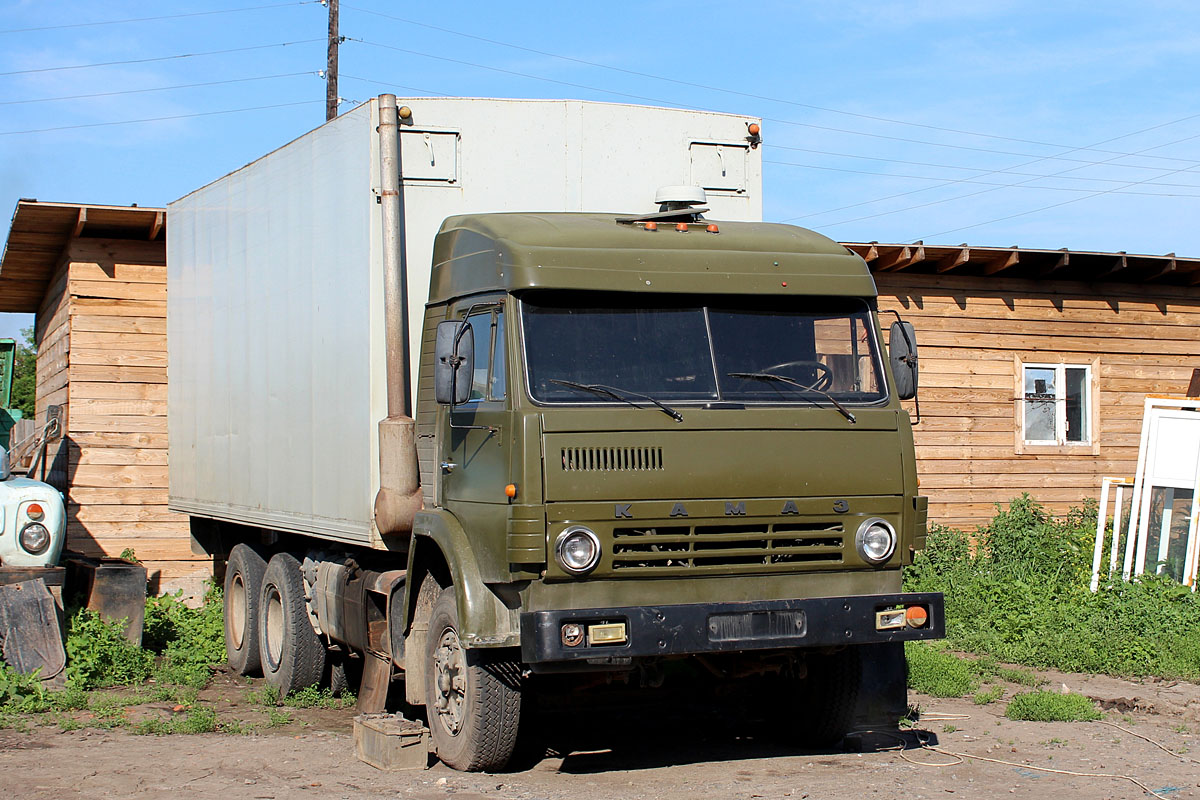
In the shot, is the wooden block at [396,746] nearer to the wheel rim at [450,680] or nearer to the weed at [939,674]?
the wheel rim at [450,680]

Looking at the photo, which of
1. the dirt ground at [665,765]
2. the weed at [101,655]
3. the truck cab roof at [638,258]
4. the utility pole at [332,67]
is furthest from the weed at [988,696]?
the utility pole at [332,67]

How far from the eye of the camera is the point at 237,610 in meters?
11.4

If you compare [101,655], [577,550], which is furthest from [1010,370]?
[577,550]

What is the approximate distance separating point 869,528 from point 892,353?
100 centimetres

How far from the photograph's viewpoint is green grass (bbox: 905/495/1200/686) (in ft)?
33.3

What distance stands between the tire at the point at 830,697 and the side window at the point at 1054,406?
9088 mm

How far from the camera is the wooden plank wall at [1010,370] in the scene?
15305 millimetres

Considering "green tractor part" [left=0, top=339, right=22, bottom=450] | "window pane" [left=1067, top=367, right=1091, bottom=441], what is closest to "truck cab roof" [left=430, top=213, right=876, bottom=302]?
"window pane" [left=1067, top=367, right=1091, bottom=441]

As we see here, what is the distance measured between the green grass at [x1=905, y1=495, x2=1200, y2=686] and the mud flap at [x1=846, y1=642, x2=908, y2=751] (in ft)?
8.67

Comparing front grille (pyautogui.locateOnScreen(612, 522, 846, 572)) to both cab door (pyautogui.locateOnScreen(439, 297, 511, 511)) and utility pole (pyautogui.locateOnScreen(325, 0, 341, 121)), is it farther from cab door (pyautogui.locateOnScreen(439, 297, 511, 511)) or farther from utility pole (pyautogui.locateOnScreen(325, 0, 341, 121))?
utility pole (pyautogui.locateOnScreen(325, 0, 341, 121))

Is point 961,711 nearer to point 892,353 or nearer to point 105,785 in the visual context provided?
point 892,353

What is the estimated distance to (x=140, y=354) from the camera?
44.1 ft

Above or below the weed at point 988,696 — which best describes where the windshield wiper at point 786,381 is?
above

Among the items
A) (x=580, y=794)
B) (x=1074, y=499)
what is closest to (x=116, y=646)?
(x=580, y=794)
